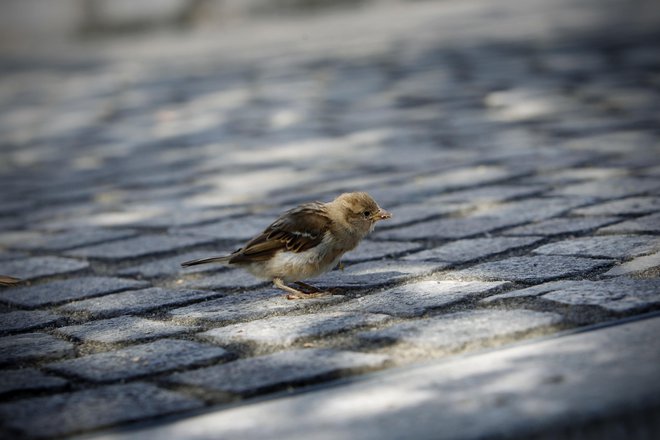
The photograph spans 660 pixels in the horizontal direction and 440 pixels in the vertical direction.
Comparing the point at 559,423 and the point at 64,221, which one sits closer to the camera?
the point at 559,423

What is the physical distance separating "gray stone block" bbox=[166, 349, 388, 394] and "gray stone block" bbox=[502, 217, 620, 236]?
187 centimetres

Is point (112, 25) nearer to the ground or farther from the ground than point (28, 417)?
farther from the ground

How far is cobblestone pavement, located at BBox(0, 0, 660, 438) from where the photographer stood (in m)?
3.13

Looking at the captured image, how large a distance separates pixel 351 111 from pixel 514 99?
61.3 inches

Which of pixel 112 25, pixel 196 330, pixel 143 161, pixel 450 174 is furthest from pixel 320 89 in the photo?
pixel 112 25

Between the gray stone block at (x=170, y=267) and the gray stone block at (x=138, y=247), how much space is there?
7.1 inches

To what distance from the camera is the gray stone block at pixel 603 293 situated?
3260mm

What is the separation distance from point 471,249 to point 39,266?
215 centimetres

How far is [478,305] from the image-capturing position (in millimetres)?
3537

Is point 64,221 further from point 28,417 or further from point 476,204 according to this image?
point 28,417

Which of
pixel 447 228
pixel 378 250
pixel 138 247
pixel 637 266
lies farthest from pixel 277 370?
pixel 138 247

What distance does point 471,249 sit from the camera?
4504 mm

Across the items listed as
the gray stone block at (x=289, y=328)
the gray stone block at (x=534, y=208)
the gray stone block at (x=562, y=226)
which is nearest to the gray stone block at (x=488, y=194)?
the gray stone block at (x=534, y=208)

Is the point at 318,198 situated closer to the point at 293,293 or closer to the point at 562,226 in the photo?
the point at 562,226
